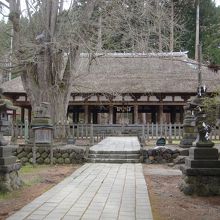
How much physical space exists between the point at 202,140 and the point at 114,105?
973 inches

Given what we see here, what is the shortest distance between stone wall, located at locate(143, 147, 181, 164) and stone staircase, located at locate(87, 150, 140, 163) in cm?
37

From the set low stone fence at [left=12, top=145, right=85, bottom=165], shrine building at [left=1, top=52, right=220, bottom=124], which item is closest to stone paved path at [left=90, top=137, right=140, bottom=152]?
low stone fence at [left=12, top=145, right=85, bottom=165]

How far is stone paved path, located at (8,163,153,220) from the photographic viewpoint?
614cm

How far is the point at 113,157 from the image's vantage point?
1558cm

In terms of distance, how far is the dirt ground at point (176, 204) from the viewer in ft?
21.6

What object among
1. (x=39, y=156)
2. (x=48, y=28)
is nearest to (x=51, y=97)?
(x=48, y=28)

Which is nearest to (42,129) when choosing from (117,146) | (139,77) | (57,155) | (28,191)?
(57,155)

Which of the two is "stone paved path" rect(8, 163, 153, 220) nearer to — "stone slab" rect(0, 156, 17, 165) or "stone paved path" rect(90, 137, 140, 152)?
"stone slab" rect(0, 156, 17, 165)

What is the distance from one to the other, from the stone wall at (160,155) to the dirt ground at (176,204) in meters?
4.71

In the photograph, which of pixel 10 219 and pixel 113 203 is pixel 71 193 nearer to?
pixel 113 203

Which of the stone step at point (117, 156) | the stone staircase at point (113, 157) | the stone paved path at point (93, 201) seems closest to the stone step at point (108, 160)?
the stone staircase at point (113, 157)

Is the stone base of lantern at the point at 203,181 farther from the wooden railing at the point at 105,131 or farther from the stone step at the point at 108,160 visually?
the wooden railing at the point at 105,131

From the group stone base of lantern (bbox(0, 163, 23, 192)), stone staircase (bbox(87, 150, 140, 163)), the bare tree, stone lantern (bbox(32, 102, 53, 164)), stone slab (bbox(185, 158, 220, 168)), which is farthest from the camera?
the bare tree

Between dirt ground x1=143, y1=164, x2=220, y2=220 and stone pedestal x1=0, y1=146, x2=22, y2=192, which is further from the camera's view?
stone pedestal x1=0, y1=146, x2=22, y2=192
